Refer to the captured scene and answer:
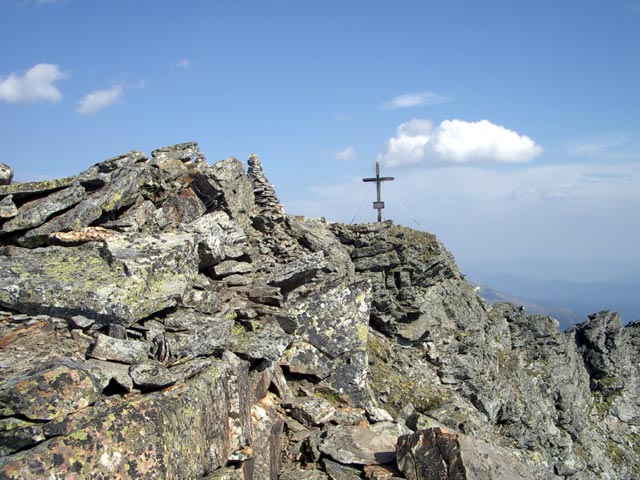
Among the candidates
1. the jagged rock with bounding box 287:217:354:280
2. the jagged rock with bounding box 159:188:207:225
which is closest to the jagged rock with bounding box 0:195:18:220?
the jagged rock with bounding box 159:188:207:225

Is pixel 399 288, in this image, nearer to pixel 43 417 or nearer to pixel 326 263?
pixel 326 263

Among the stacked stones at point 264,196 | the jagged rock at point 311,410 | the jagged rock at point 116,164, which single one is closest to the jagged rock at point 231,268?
the stacked stones at point 264,196

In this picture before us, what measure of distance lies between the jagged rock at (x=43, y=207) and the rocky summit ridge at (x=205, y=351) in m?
0.05

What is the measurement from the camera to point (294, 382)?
1775cm

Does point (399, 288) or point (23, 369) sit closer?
point (23, 369)

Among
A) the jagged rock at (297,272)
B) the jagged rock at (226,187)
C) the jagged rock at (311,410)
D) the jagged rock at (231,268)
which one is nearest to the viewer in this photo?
the jagged rock at (311,410)

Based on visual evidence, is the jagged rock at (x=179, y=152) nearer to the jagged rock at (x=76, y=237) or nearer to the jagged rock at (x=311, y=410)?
the jagged rock at (x=76, y=237)

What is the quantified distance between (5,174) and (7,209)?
215 cm

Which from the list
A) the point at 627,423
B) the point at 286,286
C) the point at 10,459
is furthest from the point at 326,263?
the point at 627,423

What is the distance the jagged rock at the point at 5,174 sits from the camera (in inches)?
692

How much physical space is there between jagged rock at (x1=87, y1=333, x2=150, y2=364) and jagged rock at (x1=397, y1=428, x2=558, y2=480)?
6931 mm

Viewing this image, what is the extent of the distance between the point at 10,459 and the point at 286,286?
41.1ft

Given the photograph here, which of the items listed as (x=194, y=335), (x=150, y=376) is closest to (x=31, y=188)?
(x=194, y=335)

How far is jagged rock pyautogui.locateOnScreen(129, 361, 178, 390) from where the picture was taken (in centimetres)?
1133
